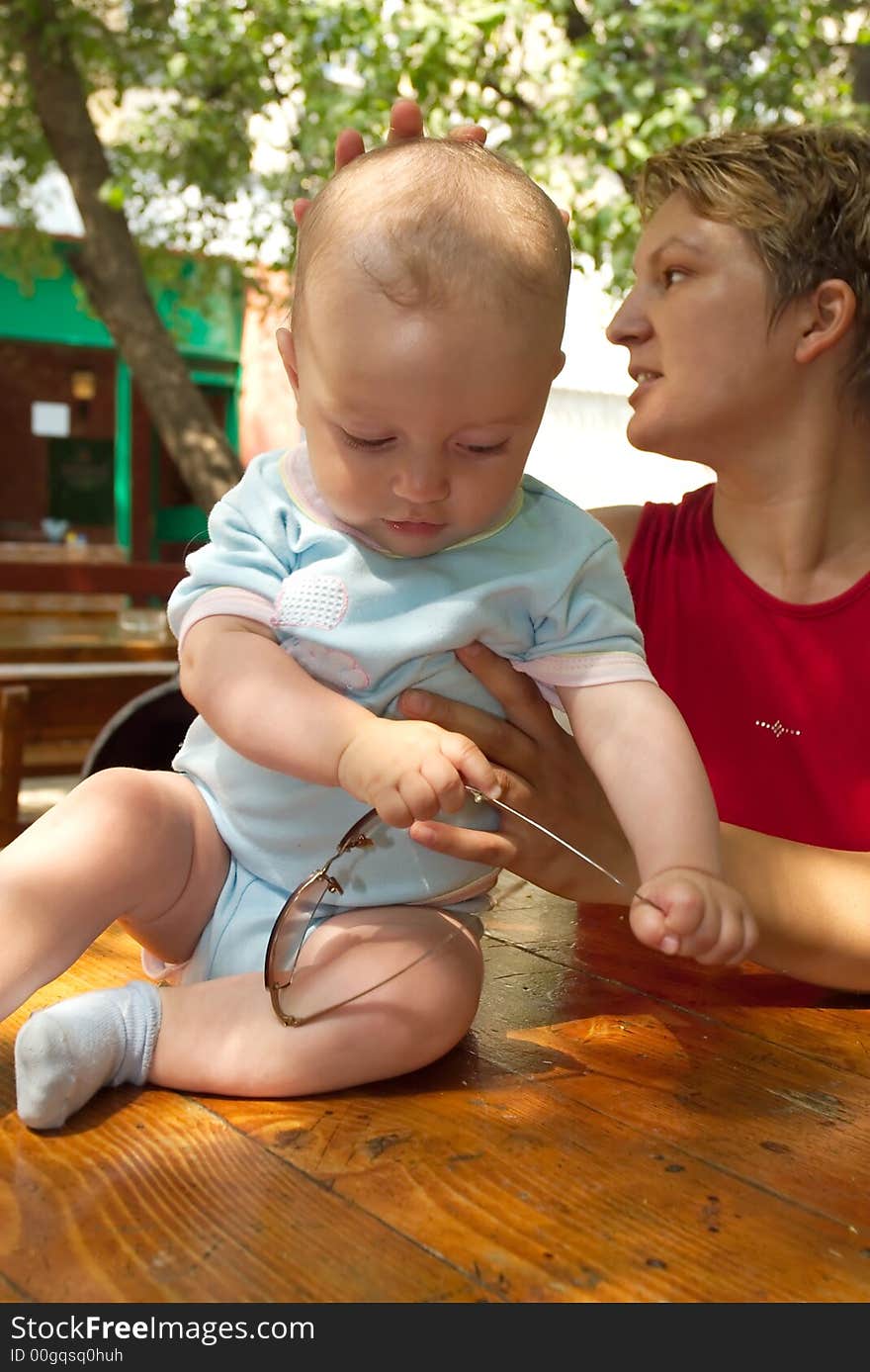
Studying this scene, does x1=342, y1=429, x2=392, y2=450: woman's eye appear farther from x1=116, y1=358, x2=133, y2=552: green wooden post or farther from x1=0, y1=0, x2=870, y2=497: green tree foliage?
x1=116, y1=358, x2=133, y2=552: green wooden post

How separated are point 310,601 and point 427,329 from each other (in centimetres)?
26

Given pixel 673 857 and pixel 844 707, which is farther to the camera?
pixel 844 707

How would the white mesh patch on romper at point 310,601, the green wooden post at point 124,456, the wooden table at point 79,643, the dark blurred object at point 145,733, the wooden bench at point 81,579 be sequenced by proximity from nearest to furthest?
the white mesh patch on romper at point 310,601
the dark blurred object at point 145,733
the wooden table at point 79,643
the wooden bench at point 81,579
the green wooden post at point 124,456

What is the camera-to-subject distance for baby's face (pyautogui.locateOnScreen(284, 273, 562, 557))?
3.58 ft

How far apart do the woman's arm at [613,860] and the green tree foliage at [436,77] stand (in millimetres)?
3840

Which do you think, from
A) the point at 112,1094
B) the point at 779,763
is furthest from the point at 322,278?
the point at 779,763

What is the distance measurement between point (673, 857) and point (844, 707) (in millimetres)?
933

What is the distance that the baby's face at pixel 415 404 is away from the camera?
109 centimetres

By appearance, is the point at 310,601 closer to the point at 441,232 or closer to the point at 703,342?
the point at 441,232

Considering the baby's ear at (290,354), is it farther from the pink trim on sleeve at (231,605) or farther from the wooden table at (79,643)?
the wooden table at (79,643)

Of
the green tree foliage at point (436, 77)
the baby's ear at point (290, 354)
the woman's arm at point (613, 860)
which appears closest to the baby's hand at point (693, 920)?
the woman's arm at point (613, 860)

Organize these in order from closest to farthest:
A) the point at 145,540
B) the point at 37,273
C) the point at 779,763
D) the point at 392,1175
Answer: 1. the point at 392,1175
2. the point at 779,763
3. the point at 37,273
4. the point at 145,540

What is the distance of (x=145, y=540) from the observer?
448 inches
